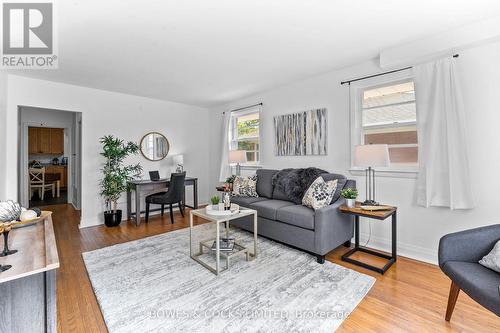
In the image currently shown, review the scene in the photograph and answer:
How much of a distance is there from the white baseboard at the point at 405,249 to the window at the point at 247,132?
7.79 feet

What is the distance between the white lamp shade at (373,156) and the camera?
2422 millimetres

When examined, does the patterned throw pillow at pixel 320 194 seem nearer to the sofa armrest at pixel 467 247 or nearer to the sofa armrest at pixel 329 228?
the sofa armrest at pixel 329 228

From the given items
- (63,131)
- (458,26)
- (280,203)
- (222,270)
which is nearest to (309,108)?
(280,203)

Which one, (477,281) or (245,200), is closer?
(477,281)

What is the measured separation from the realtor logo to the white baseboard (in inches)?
160

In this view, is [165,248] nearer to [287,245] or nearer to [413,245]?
[287,245]

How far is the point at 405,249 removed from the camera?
2.73m

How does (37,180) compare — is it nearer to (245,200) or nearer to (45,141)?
(45,141)

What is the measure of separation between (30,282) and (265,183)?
2.95 m

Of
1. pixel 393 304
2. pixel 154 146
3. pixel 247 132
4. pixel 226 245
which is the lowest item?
pixel 393 304

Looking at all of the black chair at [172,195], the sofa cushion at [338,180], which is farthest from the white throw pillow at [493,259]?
the black chair at [172,195]

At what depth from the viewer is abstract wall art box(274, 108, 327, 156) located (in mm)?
3490

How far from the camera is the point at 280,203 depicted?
3.25 meters

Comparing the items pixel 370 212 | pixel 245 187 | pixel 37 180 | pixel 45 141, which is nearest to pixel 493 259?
pixel 370 212
